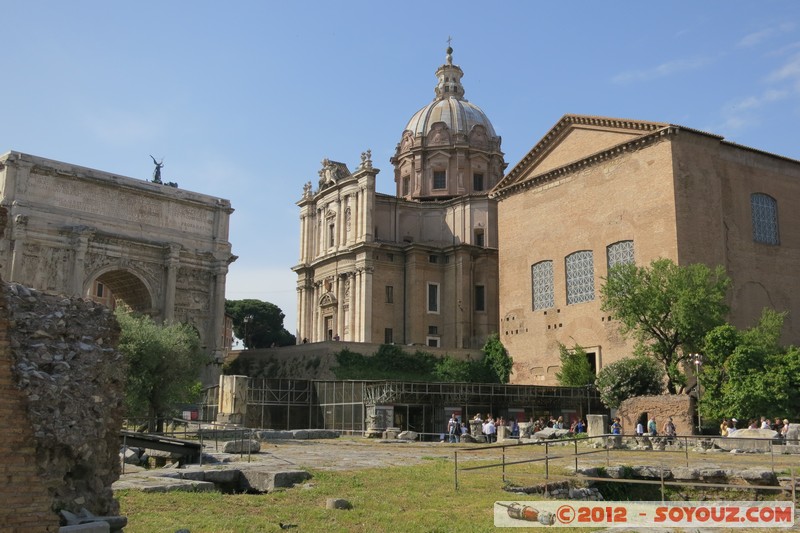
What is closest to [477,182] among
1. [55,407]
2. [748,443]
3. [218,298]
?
[218,298]

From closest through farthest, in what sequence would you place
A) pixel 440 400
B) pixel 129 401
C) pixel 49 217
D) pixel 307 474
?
pixel 307 474
pixel 129 401
pixel 440 400
pixel 49 217

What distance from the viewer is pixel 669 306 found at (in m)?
32.3

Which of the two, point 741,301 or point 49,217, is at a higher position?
point 49,217

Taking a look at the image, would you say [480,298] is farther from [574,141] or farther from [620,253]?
[620,253]

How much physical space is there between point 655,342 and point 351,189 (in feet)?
77.1

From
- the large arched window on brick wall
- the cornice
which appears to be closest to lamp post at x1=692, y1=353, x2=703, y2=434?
the large arched window on brick wall

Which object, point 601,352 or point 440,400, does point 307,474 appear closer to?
point 440,400

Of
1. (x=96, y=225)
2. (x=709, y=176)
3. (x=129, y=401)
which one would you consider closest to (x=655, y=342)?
(x=709, y=176)

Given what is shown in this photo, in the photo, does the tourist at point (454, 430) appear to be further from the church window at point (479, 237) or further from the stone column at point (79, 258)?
the church window at point (479, 237)

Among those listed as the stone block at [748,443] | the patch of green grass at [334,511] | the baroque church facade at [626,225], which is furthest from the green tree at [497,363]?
the patch of green grass at [334,511]

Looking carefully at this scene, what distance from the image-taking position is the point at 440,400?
3428 centimetres

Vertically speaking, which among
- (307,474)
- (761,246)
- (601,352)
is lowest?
(307,474)

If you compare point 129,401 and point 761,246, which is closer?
point 129,401

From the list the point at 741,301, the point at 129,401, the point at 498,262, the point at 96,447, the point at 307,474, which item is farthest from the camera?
the point at 498,262
